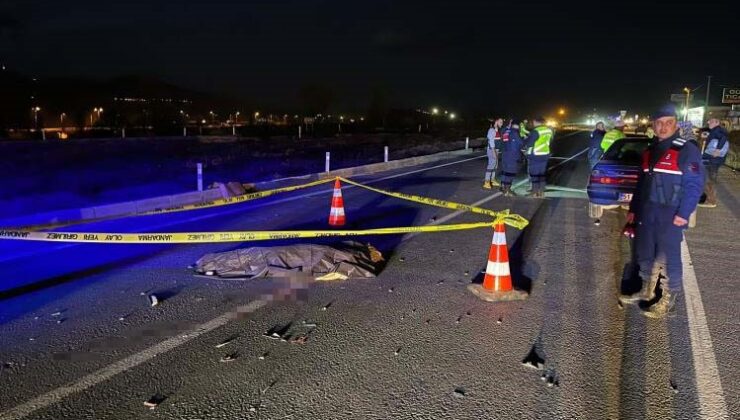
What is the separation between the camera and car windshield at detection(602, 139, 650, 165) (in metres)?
10.4

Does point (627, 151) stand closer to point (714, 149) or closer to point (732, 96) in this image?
point (714, 149)

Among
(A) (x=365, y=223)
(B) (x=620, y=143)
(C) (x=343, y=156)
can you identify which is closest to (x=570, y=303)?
(A) (x=365, y=223)

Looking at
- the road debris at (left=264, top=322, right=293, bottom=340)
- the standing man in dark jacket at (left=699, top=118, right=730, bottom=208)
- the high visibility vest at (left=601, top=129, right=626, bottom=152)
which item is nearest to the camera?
the road debris at (left=264, top=322, right=293, bottom=340)

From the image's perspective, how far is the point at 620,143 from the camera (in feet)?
34.9

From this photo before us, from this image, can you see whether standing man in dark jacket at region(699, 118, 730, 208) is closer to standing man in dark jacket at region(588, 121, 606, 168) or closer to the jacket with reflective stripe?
standing man in dark jacket at region(588, 121, 606, 168)

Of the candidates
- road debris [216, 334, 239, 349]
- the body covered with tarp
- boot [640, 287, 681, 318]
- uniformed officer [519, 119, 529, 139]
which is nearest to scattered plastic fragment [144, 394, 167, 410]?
road debris [216, 334, 239, 349]

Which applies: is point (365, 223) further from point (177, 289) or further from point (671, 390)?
point (671, 390)

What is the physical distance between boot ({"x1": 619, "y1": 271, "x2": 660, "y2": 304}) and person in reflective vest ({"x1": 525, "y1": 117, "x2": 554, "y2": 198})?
6.84 meters

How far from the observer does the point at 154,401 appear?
141 inches

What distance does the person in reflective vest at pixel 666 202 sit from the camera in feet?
16.5

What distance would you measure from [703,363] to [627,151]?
23.7 ft

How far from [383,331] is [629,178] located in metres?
6.86

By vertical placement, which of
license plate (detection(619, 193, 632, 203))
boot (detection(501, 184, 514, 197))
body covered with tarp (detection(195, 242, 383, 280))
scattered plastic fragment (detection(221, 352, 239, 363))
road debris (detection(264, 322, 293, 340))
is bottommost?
scattered plastic fragment (detection(221, 352, 239, 363))

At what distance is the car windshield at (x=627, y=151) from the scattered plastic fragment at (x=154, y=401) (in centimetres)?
920
